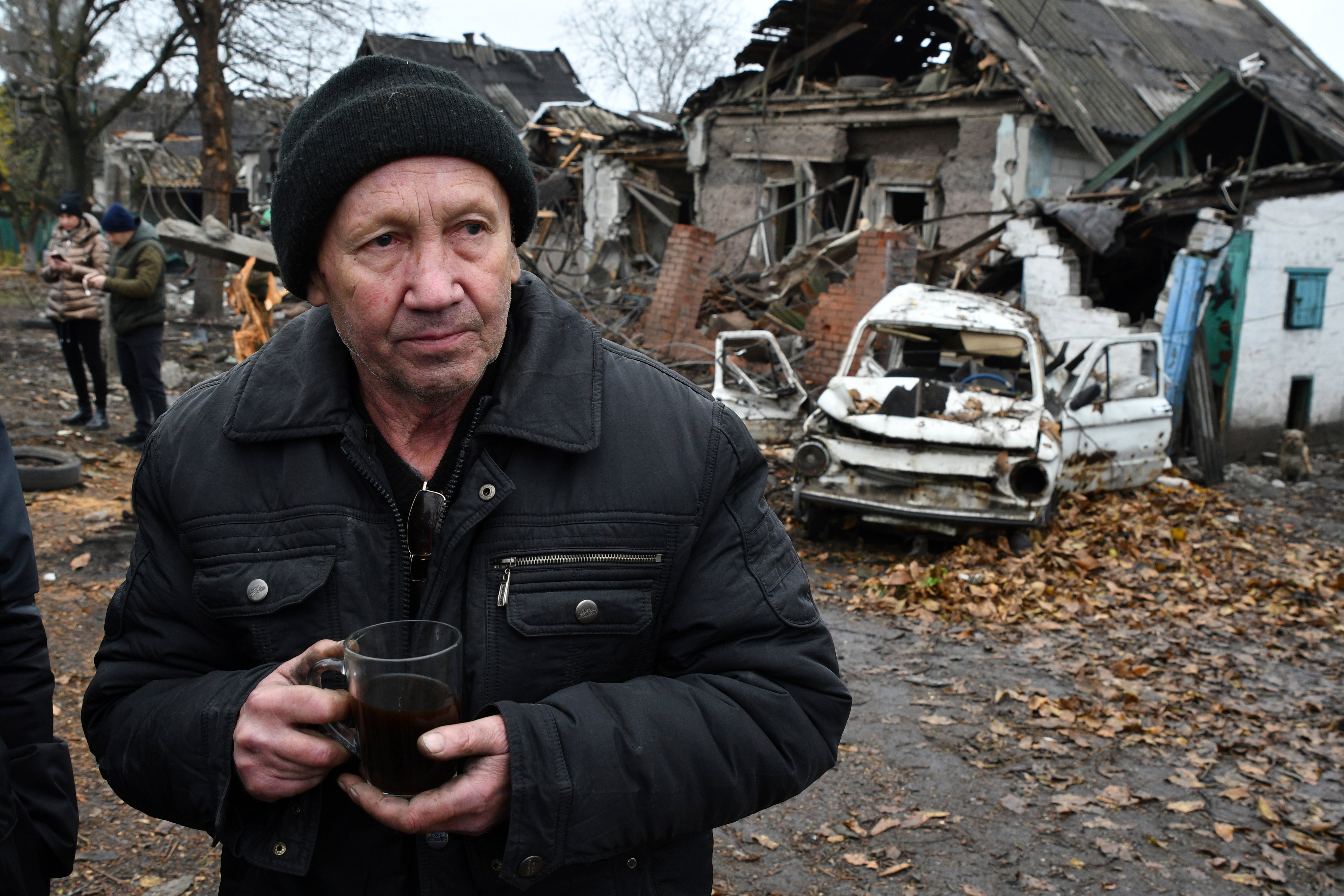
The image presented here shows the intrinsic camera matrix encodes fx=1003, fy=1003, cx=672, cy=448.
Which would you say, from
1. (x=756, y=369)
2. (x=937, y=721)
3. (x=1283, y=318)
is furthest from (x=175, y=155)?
(x=937, y=721)

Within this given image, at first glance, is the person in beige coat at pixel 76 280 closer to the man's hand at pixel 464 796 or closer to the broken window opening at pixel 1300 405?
the man's hand at pixel 464 796

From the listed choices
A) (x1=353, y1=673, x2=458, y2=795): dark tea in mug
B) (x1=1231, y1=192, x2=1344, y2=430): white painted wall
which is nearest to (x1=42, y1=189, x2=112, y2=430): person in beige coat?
(x1=353, y1=673, x2=458, y2=795): dark tea in mug

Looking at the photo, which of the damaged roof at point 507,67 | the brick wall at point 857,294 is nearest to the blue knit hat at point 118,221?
the brick wall at point 857,294

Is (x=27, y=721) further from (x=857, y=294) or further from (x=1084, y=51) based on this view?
(x=1084, y=51)

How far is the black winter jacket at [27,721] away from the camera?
60.9 inches

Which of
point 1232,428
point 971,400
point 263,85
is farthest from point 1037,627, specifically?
point 263,85

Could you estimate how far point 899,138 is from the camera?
578 inches

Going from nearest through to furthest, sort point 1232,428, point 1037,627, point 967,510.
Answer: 1. point 1037,627
2. point 967,510
3. point 1232,428

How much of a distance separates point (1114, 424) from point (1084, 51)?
877 cm

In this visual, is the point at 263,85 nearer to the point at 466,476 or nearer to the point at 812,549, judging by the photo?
the point at 812,549

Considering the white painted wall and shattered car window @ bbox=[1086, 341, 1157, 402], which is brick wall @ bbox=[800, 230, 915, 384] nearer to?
shattered car window @ bbox=[1086, 341, 1157, 402]

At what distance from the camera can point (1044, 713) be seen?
16.3 feet

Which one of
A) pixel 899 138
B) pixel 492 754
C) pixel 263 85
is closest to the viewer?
pixel 492 754

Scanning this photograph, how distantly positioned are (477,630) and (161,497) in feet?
1.65
